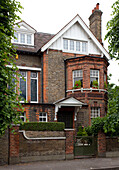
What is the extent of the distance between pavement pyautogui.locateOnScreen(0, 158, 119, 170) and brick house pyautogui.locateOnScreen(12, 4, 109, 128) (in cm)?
651

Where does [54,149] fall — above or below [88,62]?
below

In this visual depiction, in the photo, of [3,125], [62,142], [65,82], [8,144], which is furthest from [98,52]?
[3,125]

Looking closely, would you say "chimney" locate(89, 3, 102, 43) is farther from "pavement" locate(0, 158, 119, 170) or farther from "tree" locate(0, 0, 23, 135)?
"tree" locate(0, 0, 23, 135)

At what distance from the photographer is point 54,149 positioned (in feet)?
42.1

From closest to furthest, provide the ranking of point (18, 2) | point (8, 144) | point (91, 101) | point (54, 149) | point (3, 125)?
1. point (3, 125)
2. point (18, 2)
3. point (8, 144)
4. point (54, 149)
5. point (91, 101)

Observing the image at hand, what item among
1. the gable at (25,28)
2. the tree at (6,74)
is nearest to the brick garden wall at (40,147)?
the tree at (6,74)

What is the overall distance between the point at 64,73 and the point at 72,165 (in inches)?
424

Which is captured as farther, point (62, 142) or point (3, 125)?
point (62, 142)

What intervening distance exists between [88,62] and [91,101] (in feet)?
11.4

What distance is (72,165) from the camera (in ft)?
38.5

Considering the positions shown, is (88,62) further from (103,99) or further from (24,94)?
(24,94)

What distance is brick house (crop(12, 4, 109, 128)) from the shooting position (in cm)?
1961

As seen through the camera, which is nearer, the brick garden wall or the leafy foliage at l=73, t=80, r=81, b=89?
the brick garden wall

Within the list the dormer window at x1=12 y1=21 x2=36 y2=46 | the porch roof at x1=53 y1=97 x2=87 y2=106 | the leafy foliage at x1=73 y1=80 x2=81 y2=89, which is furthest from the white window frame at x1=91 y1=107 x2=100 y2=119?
the dormer window at x1=12 y1=21 x2=36 y2=46
